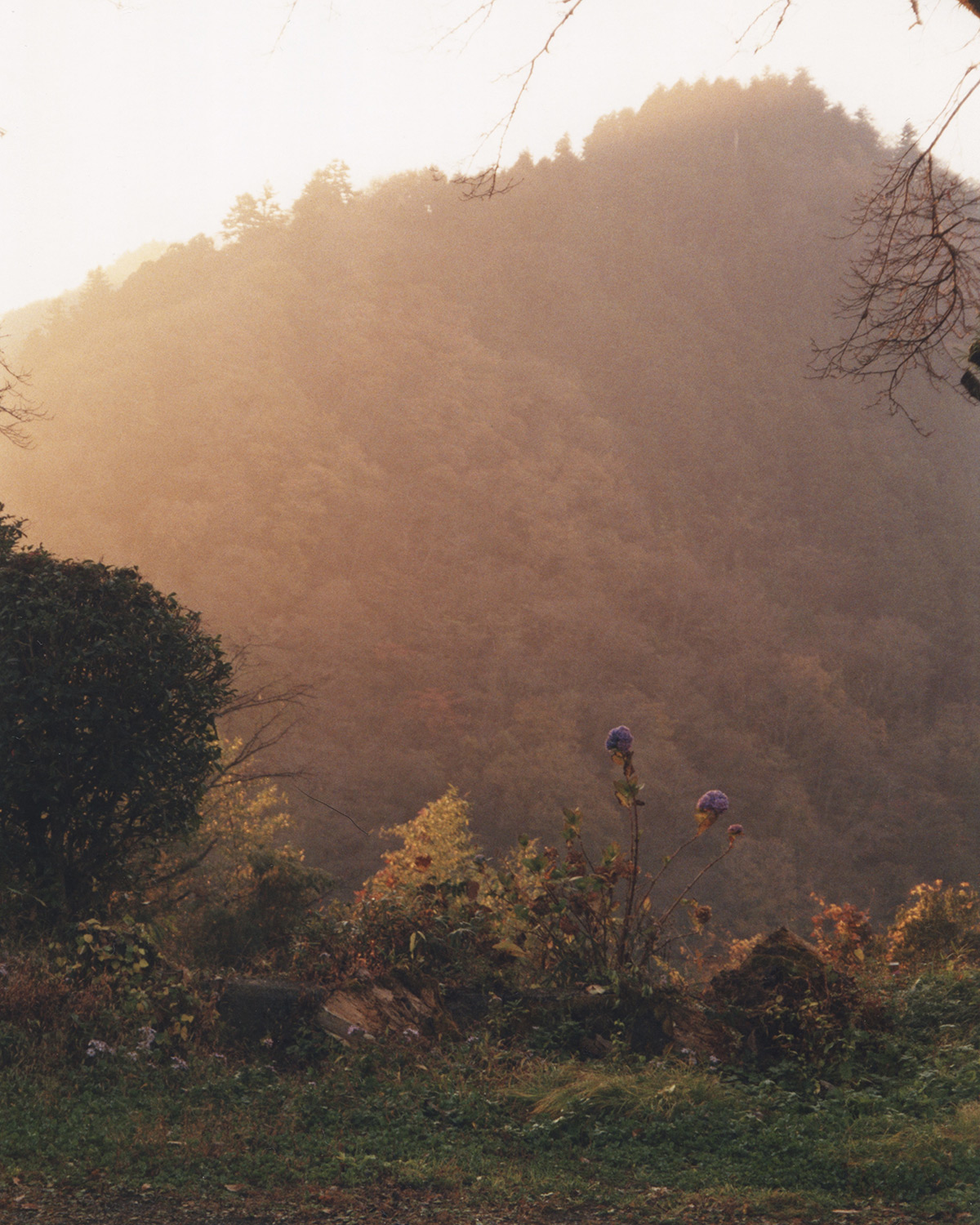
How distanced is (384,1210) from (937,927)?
21.6ft

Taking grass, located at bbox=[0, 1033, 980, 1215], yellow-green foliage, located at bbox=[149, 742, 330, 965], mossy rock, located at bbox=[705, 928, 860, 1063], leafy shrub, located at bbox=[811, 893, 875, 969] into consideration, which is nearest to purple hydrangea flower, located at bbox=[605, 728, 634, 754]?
mossy rock, located at bbox=[705, 928, 860, 1063]

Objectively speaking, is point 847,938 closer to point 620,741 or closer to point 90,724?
point 620,741

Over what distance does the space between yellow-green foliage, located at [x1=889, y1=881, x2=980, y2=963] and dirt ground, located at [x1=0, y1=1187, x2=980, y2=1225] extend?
514 cm

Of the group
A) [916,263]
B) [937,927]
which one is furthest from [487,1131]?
[937,927]

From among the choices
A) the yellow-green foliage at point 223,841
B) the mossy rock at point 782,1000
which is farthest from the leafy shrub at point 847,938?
the yellow-green foliage at point 223,841

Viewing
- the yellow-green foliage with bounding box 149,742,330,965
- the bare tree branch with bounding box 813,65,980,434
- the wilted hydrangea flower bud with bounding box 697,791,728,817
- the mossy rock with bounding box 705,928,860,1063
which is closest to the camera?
the bare tree branch with bounding box 813,65,980,434

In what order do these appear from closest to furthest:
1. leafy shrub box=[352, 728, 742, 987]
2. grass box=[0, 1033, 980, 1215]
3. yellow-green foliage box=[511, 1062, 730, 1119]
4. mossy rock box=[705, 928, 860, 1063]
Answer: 1. grass box=[0, 1033, 980, 1215]
2. yellow-green foliage box=[511, 1062, 730, 1119]
3. mossy rock box=[705, 928, 860, 1063]
4. leafy shrub box=[352, 728, 742, 987]

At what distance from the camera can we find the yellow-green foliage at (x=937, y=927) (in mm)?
7824

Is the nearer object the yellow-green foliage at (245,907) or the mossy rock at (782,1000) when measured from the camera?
the mossy rock at (782,1000)

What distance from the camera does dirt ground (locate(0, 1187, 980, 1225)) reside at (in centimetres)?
295

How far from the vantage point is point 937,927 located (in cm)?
815

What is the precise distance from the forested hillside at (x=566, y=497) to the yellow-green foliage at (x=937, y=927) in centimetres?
3132

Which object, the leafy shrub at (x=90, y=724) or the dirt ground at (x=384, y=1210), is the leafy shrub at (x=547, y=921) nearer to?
the leafy shrub at (x=90, y=724)

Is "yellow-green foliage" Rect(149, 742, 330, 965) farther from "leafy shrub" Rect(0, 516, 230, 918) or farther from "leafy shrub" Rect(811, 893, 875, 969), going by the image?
"leafy shrub" Rect(811, 893, 875, 969)
